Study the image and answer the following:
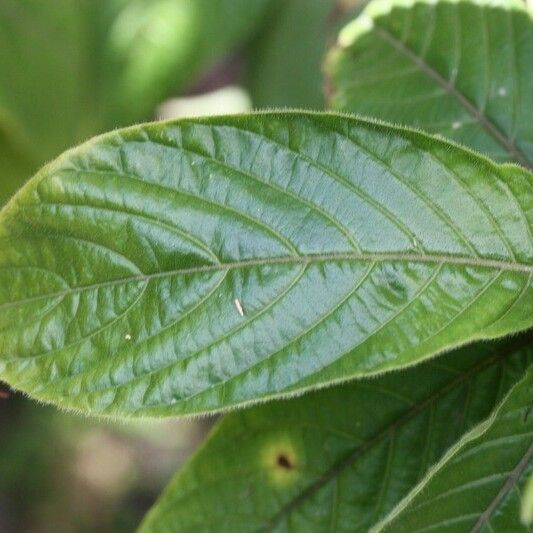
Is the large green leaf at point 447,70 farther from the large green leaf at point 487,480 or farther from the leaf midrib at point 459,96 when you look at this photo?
the large green leaf at point 487,480

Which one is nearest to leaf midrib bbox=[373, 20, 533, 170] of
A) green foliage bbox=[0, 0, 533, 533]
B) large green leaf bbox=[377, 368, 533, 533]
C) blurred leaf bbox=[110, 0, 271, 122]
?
green foliage bbox=[0, 0, 533, 533]

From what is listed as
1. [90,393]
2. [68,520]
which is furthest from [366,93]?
[68,520]

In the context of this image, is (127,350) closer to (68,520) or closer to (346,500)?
(346,500)

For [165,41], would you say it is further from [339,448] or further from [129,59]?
[339,448]

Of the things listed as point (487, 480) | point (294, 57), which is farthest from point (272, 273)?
point (294, 57)

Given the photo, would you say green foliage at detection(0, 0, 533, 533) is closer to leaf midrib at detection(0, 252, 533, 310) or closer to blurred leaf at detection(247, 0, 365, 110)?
leaf midrib at detection(0, 252, 533, 310)

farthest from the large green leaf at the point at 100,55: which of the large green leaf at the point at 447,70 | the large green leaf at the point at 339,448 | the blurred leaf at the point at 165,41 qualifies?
the large green leaf at the point at 339,448
